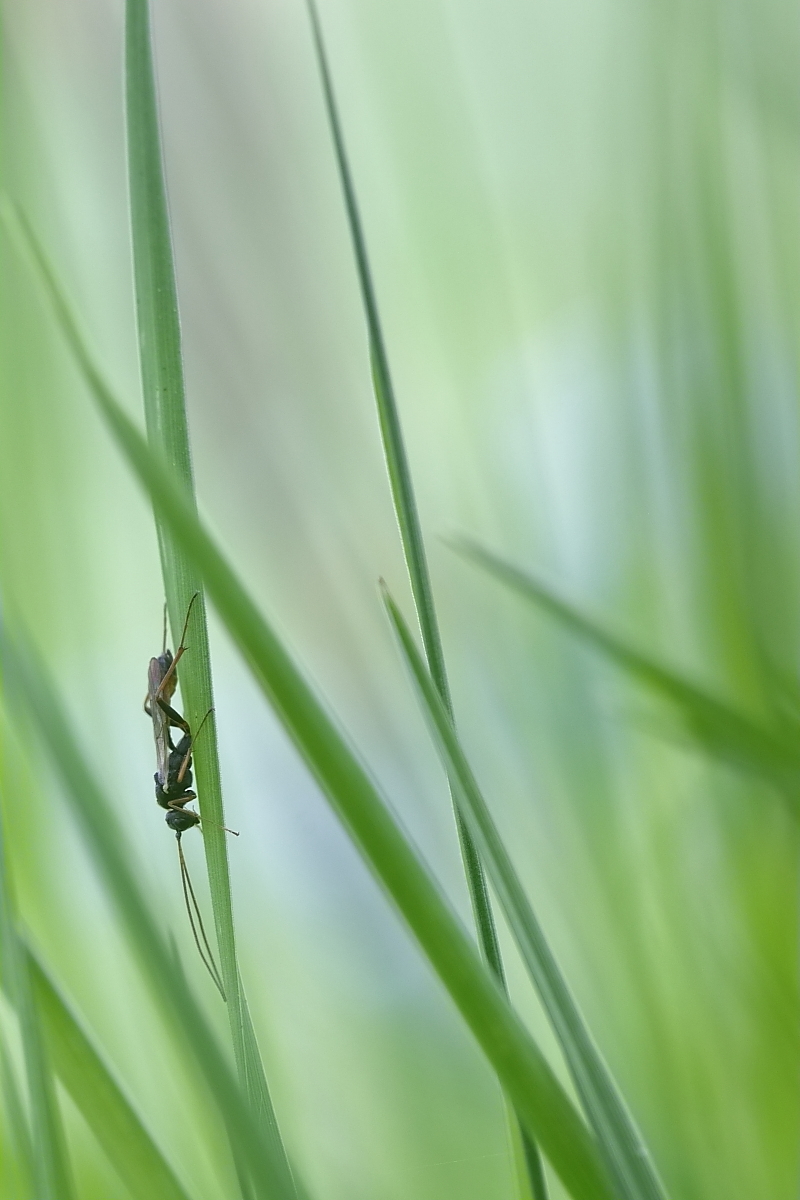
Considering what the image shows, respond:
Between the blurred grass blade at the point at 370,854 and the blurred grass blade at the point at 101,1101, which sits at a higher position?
the blurred grass blade at the point at 370,854

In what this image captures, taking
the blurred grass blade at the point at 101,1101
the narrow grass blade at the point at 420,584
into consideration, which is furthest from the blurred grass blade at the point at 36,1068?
the narrow grass blade at the point at 420,584

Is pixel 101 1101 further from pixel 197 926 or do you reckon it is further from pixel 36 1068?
pixel 197 926

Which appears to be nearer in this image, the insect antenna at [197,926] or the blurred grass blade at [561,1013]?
the blurred grass blade at [561,1013]

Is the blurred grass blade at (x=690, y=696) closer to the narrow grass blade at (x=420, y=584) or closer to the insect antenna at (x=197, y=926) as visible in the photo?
the narrow grass blade at (x=420, y=584)

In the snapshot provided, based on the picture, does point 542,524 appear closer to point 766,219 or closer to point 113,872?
point 766,219

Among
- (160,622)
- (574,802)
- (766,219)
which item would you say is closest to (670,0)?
(766,219)

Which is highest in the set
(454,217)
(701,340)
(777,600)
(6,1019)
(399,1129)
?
(454,217)

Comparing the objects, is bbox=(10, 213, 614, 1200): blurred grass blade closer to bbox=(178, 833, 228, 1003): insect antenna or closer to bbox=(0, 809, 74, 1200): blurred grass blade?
bbox=(0, 809, 74, 1200): blurred grass blade

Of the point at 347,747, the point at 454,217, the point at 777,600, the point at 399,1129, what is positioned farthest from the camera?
the point at 454,217
